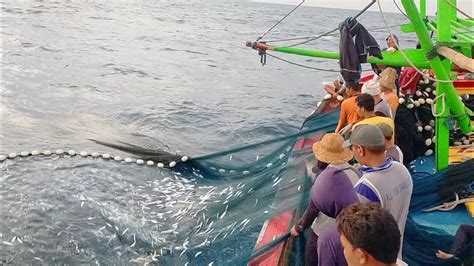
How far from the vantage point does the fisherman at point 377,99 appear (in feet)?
16.9

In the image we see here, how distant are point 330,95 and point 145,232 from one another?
332 cm

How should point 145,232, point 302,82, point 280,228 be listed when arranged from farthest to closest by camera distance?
point 302,82 < point 145,232 < point 280,228

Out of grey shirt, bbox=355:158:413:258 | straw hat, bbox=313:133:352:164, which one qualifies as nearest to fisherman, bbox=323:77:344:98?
straw hat, bbox=313:133:352:164

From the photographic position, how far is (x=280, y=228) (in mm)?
4629


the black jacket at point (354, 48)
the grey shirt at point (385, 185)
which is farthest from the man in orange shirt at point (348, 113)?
the grey shirt at point (385, 185)

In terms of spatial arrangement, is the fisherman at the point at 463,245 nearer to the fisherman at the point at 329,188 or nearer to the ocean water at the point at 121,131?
the fisherman at the point at 329,188

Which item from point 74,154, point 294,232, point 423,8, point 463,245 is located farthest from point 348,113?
point 74,154

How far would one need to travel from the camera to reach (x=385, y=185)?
3203mm

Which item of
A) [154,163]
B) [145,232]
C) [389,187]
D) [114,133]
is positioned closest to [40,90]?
[114,133]

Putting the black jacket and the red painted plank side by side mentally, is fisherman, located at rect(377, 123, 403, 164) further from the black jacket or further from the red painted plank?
the black jacket

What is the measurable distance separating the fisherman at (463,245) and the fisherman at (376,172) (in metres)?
1.11

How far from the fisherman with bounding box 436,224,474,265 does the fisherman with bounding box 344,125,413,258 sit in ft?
3.63

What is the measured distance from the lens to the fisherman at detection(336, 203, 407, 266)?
6.99ft

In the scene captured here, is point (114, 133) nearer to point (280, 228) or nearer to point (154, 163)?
point (154, 163)
